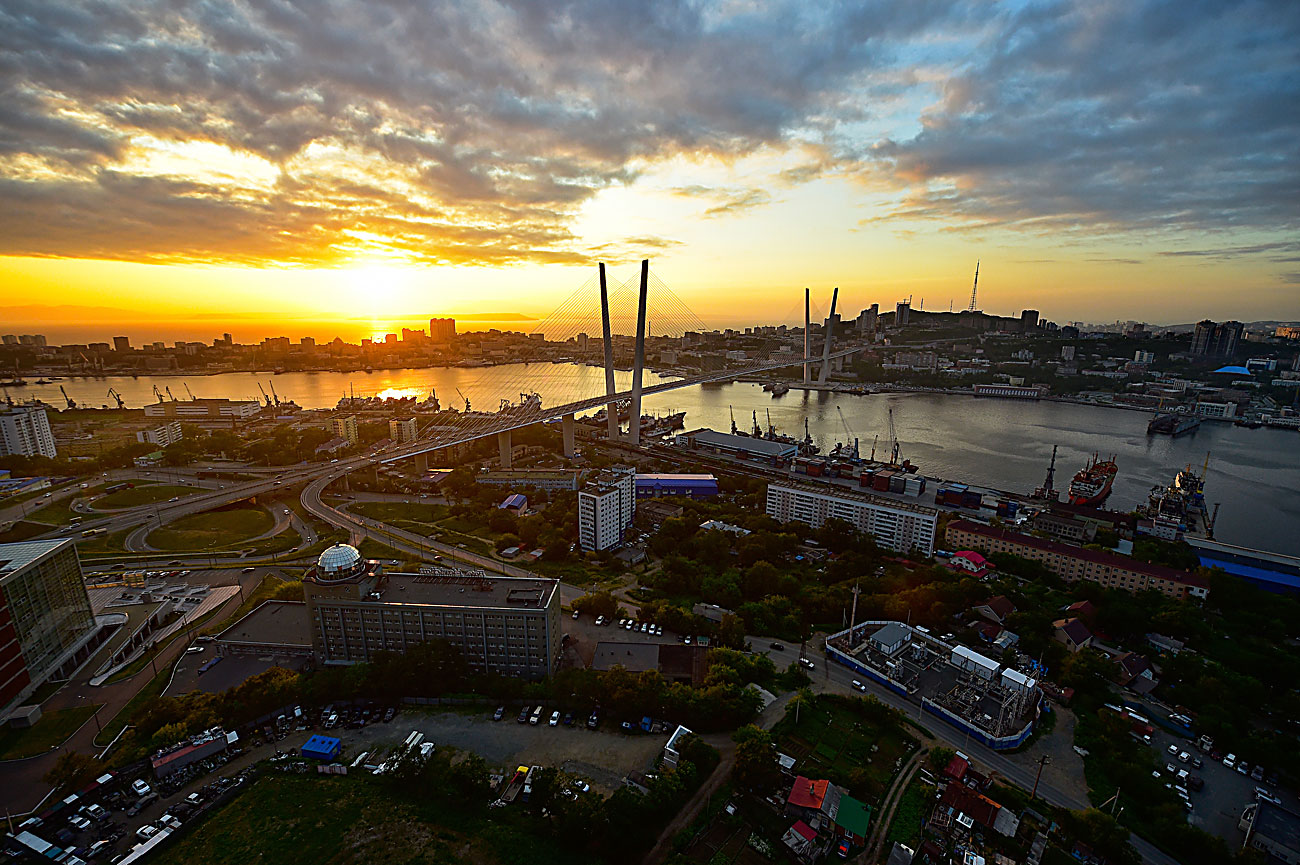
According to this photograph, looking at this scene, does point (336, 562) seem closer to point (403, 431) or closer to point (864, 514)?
point (864, 514)

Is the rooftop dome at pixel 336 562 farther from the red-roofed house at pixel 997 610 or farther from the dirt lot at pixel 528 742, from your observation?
the red-roofed house at pixel 997 610

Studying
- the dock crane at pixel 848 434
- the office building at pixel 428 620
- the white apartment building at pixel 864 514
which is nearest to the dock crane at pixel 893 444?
the dock crane at pixel 848 434

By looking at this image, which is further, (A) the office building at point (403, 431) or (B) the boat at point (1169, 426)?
(B) the boat at point (1169, 426)

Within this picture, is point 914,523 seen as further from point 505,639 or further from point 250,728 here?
point 250,728

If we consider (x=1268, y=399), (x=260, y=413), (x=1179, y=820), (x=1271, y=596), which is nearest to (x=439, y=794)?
(x=1179, y=820)

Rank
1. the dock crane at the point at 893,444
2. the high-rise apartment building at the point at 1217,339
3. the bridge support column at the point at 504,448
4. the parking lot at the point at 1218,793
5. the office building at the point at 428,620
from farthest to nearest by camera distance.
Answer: the high-rise apartment building at the point at 1217,339 < the dock crane at the point at 893,444 < the bridge support column at the point at 504,448 < the office building at the point at 428,620 < the parking lot at the point at 1218,793
